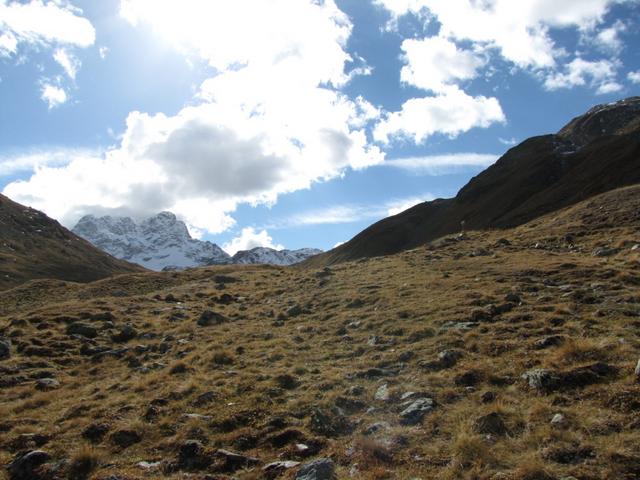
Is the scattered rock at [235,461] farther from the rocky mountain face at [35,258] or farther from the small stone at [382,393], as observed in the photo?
the rocky mountain face at [35,258]

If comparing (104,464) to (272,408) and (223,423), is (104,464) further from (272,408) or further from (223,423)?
(272,408)

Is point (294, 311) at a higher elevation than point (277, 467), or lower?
higher

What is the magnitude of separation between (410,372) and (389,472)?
5539 mm

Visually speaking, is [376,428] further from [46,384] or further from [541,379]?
[46,384]

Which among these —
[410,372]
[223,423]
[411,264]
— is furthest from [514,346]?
[411,264]

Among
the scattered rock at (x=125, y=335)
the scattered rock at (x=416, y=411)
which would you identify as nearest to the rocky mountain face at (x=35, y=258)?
the scattered rock at (x=125, y=335)

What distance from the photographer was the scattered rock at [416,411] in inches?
472

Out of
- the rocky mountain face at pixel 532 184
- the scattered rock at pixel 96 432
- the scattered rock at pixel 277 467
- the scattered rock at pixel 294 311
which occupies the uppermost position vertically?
the rocky mountain face at pixel 532 184

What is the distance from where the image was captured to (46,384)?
19.1 m

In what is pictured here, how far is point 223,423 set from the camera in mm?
13547

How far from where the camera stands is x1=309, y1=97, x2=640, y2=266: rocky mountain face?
74.6 m

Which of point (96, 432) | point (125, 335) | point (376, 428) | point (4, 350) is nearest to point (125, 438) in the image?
point (96, 432)

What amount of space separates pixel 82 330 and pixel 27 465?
15846 millimetres

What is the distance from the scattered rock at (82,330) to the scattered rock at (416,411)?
20024 mm
